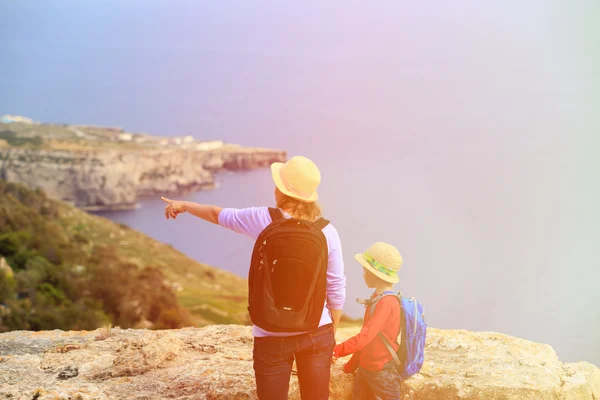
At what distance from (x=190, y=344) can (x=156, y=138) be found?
109 m

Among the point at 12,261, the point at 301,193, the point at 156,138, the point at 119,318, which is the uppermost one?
the point at 301,193

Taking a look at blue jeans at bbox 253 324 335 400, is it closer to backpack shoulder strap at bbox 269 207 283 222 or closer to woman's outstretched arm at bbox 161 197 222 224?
backpack shoulder strap at bbox 269 207 283 222

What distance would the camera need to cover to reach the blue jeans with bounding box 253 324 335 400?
3496 millimetres

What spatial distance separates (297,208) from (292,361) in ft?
3.33

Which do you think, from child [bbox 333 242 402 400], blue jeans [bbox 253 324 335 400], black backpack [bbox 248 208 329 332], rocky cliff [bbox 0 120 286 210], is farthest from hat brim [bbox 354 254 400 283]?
rocky cliff [bbox 0 120 286 210]

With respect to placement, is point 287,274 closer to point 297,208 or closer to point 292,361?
point 297,208

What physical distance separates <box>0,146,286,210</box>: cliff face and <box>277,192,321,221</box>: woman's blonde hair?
83.2 metres

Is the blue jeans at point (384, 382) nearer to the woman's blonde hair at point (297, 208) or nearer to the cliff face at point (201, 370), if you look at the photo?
the cliff face at point (201, 370)

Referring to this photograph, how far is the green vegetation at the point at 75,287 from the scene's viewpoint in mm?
37359

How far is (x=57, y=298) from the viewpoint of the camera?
42.0m

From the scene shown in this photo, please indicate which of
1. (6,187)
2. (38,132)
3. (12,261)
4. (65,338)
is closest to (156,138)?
(38,132)

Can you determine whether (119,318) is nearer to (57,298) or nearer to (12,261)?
(57,298)

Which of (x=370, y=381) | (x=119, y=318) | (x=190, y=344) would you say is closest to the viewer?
(x=370, y=381)

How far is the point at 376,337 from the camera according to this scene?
444 centimetres
